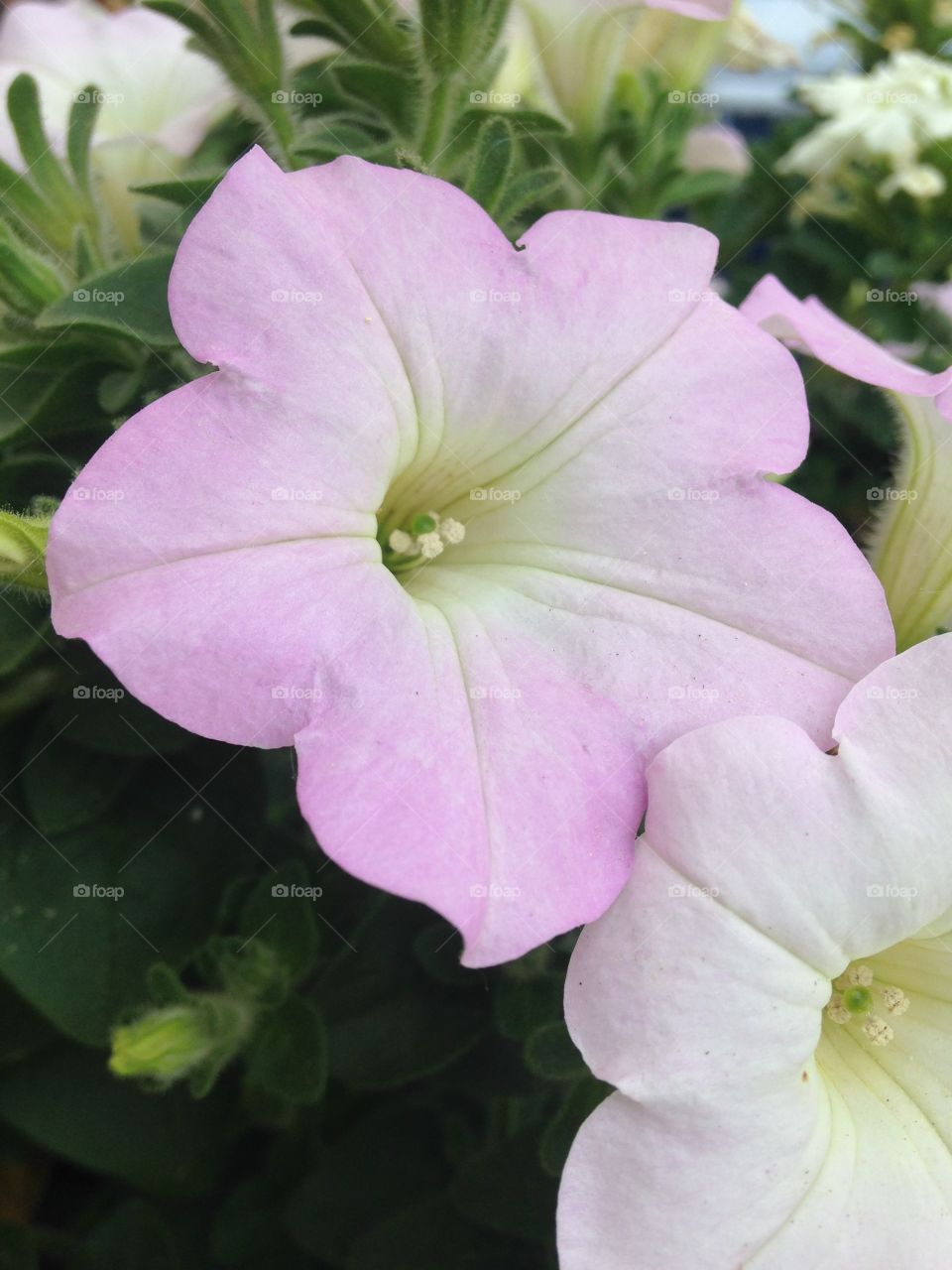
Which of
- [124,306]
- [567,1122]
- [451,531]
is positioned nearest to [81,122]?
[124,306]

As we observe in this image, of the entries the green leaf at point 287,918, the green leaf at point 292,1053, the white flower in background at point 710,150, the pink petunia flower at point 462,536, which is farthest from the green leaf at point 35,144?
the white flower in background at point 710,150

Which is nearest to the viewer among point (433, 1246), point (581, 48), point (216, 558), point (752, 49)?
point (216, 558)

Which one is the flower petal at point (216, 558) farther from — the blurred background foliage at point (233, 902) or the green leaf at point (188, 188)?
the green leaf at point (188, 188)

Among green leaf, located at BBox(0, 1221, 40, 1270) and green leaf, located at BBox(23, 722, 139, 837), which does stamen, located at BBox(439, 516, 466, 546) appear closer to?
green leaf, located at BBox(23, 722, 139, 837)

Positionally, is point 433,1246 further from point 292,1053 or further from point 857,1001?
point 857,1001

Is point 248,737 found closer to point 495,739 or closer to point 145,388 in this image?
point 495,739

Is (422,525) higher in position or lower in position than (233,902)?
higher
